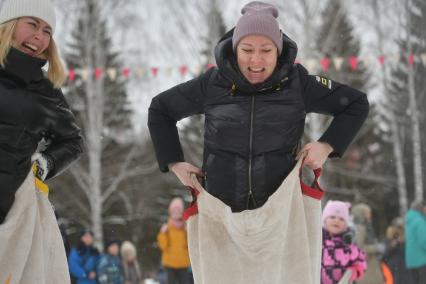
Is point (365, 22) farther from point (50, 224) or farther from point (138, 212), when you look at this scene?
point (50, 224)

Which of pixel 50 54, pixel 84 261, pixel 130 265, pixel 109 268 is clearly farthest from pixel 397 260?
pixel 50 54

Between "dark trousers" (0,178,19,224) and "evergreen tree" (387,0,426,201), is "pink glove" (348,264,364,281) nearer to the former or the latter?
"dark trousers" (0,178,19,224)

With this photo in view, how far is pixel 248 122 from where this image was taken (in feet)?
10.4

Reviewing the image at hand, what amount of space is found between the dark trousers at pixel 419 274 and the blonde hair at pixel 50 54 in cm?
726

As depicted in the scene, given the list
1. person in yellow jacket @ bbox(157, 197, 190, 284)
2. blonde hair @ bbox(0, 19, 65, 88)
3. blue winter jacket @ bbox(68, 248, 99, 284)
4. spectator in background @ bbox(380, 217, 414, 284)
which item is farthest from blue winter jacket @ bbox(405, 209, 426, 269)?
blonde hair @ bbox(0, 19, 65, 88)

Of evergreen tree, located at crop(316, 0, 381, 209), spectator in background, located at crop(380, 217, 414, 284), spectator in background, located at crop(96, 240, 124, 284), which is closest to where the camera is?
spectator in background, located at crop(96, 240, 124, 284)

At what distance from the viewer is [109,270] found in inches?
392

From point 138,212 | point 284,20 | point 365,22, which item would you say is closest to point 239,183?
point 284,20

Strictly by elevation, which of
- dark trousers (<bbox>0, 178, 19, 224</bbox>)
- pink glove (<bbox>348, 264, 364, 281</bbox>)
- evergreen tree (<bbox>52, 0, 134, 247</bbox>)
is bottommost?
pink glove (<bbox>348, 264, 364, 281</bbox>)

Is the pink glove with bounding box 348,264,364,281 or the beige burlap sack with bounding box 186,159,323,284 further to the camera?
the pink glove with bounding box 348,264,364,281

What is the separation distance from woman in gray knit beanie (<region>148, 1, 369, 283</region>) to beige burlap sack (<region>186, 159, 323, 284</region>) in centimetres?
8

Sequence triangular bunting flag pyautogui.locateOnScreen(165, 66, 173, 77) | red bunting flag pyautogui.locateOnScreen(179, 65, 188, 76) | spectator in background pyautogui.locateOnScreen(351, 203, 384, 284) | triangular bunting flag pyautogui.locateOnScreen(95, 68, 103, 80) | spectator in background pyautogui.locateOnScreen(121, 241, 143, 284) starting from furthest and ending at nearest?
red bunting flag pyautogui.locateOnScreen(179, 65, 188, 76) < triangular bunting flag pyautogui.locateOnScreen(95, 68, 103, 80) < triangular bunting flag pyautogui.locateOnScreen(165, 66, 173, 77) < spectator in background pyautogui.locateOnScreen(121, 241, 143, 284) < spectator in background pyautogui.locateOnScreen(351, 203, 384, 284)

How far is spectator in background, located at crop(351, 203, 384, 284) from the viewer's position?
8872 mm

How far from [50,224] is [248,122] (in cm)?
105
